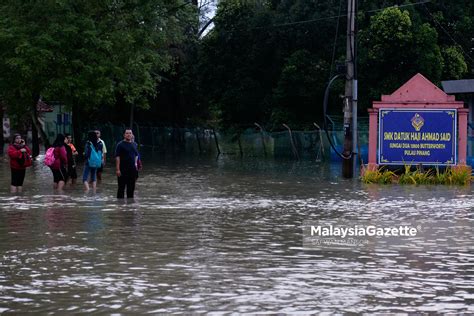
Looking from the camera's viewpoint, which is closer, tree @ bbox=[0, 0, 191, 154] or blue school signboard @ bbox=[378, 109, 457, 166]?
blue school signboard @ bbox=[378, 109, 457, 166]

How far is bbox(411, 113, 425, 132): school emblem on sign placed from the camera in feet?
96.0

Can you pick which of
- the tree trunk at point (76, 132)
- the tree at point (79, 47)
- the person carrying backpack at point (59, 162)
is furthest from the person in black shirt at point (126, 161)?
the tree trunk at point (76, 132)

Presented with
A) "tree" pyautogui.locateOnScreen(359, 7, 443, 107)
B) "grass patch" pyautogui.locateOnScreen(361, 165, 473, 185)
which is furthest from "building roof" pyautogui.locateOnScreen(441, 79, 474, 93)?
"grass patch" pyautogui.locateOnScreen(361, 165, 473, 185)

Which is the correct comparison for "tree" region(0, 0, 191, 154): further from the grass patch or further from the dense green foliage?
the grass patch

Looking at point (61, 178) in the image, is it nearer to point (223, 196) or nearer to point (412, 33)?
point (223, 196)

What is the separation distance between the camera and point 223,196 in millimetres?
23234

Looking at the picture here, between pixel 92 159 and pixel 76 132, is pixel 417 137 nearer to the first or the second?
pixel 92 159

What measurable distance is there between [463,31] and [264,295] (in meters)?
45.4

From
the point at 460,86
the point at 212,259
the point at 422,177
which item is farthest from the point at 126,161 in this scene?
the point at 460,86

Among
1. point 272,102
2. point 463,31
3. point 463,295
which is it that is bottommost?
point 463,295

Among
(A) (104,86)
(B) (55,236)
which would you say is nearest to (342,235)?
(B) (55,236)

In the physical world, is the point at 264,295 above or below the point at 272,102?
below

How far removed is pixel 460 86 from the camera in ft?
135

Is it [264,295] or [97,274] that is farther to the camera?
[97,274]
